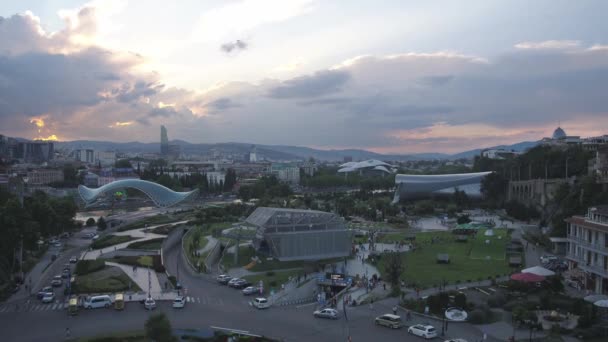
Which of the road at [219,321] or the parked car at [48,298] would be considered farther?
the parked car at [48,298]

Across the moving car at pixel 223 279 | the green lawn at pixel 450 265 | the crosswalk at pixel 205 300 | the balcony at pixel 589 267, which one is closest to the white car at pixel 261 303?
the crosswalk at pixel 205 300

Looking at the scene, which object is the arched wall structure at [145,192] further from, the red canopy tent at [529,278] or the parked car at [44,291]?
the red canopy tent at [529,278]

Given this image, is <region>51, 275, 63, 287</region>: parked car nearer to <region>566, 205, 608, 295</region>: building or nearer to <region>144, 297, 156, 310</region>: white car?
<region>144, 297, 156, 310</region>: white car

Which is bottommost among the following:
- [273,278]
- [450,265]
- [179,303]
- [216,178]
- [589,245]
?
[273,278]

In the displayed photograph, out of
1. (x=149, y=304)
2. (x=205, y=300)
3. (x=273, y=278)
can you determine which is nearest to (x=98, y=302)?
(x=149, y=304)

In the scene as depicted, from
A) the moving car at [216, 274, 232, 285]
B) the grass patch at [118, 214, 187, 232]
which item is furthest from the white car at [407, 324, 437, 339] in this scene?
the grass patch at [118, 214, 187, 232]

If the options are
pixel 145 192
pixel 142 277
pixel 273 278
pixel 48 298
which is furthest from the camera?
pixel 145 192

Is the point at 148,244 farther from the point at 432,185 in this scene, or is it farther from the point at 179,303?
the point at 432,185

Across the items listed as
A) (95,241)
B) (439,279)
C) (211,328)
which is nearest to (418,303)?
(439,279)
